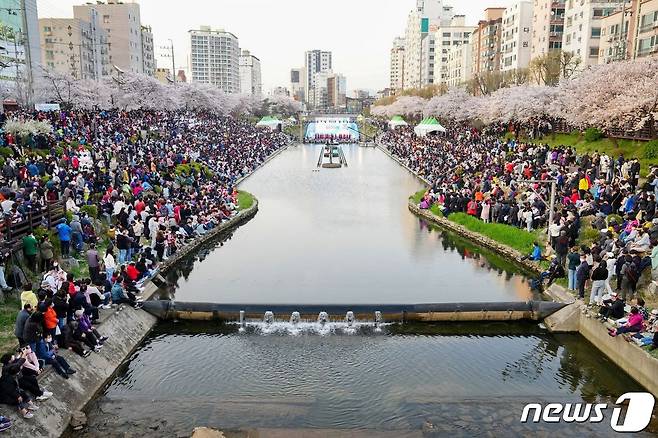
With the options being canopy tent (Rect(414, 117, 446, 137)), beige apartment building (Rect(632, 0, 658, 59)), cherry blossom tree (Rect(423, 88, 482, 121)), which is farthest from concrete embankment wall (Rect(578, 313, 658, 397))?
cherry blossom tree (Rect(423, 88, 482, 121))

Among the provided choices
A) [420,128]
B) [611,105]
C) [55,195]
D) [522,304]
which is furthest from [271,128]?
[522,304]

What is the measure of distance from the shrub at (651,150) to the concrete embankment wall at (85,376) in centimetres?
2562

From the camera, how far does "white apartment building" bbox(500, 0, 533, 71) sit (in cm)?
7412

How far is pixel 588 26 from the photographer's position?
5738 cm

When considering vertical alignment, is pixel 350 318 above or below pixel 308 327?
above

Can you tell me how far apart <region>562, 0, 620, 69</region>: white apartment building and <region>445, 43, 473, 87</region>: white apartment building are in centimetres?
3421

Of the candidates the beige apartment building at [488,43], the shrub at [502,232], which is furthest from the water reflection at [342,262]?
the beige apartment building at [488,43]

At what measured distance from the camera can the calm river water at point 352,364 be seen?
10617 millimetres

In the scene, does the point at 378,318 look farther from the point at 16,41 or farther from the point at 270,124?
the point at 270,124

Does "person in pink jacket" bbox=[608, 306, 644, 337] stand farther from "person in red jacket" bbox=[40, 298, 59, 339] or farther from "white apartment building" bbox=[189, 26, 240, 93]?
"white apartment building" bbox=[189, 26, 240, 93]

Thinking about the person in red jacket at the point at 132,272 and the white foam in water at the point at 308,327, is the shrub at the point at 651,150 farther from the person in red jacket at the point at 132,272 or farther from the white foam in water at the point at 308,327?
the person in red jacket at the point at 132,272

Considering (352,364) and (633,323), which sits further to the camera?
(352,364)

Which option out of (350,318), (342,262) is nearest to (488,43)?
(342,262)
